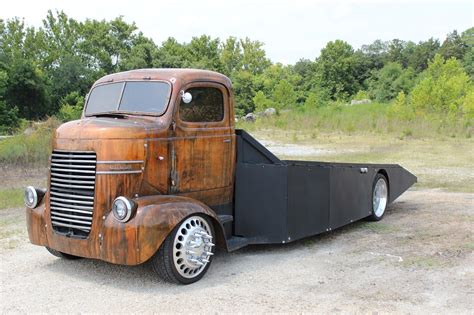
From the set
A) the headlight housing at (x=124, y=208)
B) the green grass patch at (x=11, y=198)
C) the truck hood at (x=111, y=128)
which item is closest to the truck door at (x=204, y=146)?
the truck hood at (x=111, y=128)

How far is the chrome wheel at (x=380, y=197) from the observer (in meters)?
8.40

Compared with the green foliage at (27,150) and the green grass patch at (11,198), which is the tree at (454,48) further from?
the green grass patch at (11,198)

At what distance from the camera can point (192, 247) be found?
5113 millimetres

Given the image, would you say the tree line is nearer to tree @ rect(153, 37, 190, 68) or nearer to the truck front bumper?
tree @ rect(153, 37, 190, 68)

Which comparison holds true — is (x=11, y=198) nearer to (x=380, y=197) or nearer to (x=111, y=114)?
(x=111, y=114)

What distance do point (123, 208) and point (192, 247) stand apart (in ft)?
2.72

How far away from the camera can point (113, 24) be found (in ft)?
212

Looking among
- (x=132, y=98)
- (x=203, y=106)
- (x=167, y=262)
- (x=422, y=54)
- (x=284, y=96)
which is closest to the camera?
(x=167, y=262)

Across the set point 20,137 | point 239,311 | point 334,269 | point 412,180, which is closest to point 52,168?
point 239,311

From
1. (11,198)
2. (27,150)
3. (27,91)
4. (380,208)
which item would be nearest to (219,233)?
(380,208)

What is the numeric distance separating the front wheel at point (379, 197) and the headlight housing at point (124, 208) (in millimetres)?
4658

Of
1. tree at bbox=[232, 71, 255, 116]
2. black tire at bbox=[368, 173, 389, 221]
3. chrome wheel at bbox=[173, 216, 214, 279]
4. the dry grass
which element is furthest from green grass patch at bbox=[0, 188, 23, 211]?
tree at bbox=[232, 71, 255, 116]

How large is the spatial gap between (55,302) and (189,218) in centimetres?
146

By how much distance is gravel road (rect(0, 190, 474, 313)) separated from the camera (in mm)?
4543
